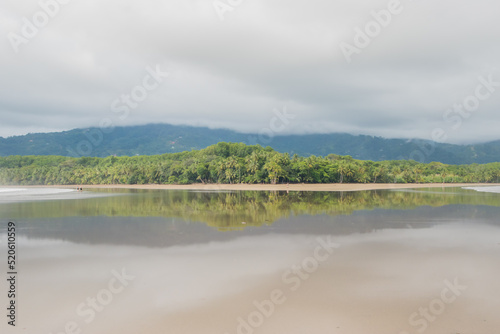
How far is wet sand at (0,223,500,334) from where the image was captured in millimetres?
7227

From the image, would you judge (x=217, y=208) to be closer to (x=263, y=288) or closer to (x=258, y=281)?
(x=258, y=281)

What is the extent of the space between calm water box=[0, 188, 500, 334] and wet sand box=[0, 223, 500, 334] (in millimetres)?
38

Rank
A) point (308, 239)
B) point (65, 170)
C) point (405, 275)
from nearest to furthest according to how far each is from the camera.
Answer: point (405, 275)
point (308, 239)
point (65, 170)

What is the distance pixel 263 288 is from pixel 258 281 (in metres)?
0.58

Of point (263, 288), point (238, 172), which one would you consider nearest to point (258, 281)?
point (263, 288)

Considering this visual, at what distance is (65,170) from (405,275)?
159072mm

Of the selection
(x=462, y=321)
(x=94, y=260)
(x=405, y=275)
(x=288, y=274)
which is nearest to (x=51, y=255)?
(x=94, y=260)

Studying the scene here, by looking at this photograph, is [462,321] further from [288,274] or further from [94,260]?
[94,260]

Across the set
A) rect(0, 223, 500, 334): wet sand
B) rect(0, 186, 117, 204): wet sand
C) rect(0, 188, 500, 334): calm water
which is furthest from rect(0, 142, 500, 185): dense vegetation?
rect(0, 223, 500, 334): wet sand

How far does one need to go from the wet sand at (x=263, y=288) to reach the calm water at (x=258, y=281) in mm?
38

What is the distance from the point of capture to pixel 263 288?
368 inches

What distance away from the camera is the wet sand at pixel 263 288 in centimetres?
723

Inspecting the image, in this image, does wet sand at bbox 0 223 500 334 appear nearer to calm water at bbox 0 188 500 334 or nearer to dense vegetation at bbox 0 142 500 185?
calm water at bbox 0 188 500 334

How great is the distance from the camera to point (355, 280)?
32.5 feet
